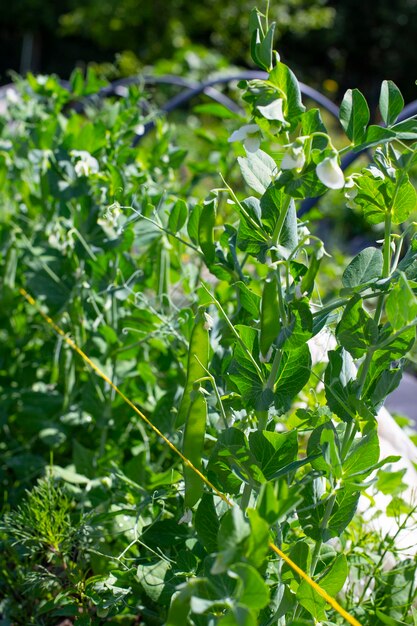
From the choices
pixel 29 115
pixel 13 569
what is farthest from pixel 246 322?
pixel 29 115

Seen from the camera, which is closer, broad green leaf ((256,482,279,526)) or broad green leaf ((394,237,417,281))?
broad green leaf ((256,482,279,526))

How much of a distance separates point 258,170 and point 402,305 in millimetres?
283

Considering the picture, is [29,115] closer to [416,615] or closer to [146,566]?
[146,566]

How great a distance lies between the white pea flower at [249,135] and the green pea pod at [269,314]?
0.47 ft

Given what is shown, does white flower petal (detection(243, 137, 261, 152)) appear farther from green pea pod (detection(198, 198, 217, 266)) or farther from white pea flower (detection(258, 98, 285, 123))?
green pea pod (detection(198, 198, 217, 266))

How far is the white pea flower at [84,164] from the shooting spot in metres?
1.44

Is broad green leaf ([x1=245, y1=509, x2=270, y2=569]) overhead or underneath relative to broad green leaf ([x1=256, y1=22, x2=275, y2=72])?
underneath

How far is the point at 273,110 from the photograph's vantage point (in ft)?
2.74

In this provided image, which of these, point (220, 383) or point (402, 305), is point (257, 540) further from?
point (220, 383)

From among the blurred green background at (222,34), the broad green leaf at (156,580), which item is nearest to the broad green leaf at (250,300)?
the broad green leaf at (156,580)

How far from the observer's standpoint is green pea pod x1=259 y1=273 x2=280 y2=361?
834 mm

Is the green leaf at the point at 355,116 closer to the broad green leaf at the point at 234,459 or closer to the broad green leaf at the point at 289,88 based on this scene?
the broad green leaf at the point at 289,88

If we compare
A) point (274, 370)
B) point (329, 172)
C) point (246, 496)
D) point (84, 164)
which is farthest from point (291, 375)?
point (84, 164)

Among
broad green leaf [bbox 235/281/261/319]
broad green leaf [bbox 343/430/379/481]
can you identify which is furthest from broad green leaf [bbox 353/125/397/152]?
broad green leaf [bbox 343/430/379/481]
